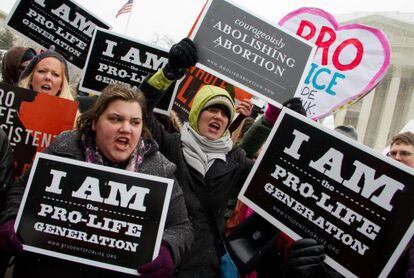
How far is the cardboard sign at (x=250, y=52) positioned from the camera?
2830 millimetres

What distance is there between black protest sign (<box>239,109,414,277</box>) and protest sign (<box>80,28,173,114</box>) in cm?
163

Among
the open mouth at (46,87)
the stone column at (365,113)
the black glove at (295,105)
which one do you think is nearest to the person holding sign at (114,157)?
the black glove at (295,105)

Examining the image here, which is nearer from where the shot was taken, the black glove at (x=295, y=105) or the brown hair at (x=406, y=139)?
the black glove at (x=295, y=105)

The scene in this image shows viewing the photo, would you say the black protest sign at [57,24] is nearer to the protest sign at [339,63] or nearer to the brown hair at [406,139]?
the protest sign at [339,63]

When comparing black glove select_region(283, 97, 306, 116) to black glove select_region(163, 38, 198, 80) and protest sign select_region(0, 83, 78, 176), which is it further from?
protest sign select_region(0, 83, 78, 176)

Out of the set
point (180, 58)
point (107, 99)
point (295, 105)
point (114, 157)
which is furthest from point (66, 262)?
point (295, 105)

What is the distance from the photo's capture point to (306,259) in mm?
1915

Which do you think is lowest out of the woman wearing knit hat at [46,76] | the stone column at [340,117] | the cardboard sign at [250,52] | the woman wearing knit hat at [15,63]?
the woman wearing knit hat at [15,63]

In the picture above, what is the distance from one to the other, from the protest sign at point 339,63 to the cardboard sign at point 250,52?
71 cm

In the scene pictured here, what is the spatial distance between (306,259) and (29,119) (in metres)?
1.99

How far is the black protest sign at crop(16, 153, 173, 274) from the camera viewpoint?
193cm

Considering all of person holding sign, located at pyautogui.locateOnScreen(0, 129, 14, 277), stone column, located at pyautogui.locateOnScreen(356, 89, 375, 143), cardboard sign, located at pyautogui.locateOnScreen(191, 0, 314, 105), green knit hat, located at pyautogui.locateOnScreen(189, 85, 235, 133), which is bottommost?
person holding sign, located at pyautogui.locateOnScreen(0, 129, 14, 277)

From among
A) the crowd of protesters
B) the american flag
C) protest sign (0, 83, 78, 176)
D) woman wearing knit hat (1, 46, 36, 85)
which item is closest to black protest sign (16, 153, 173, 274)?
the crowd of protesters

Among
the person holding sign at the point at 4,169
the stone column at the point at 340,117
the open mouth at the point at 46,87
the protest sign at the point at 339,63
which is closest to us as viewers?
the person holding sign at the point at 4,169
